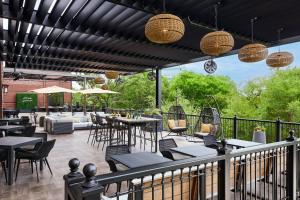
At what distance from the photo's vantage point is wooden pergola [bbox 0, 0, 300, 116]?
183 inches

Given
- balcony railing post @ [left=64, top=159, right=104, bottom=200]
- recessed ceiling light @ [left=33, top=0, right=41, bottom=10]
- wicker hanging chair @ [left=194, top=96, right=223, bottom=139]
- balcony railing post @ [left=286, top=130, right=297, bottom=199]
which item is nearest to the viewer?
balcony railing post @ [left=64, top=159, right=104, bottom=200]

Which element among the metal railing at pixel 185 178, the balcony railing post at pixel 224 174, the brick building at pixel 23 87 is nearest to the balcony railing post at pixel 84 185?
the metal railing at pixel 185 178

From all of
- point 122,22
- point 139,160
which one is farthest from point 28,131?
point 139,160

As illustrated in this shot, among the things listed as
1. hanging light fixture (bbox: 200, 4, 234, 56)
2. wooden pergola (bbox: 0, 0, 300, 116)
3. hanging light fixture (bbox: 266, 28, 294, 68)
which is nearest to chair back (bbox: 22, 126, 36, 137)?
wooden pergola (bbox: 0, 0, 300, 116)

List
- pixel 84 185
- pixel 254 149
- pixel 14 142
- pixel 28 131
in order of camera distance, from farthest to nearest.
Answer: pixel 28 131 < pixel 14 142 < pixel 254 149 < pixel 84 185

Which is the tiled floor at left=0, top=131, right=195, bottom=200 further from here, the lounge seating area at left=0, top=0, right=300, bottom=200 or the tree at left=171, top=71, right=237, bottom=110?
the tree at left=171, top=71, right=237, bottom=110

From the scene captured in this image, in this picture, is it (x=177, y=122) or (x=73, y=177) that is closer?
(x=73, y=177)

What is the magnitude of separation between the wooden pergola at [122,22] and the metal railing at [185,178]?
10.2 ft

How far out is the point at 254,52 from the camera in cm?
475

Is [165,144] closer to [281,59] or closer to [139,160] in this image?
[139,160]

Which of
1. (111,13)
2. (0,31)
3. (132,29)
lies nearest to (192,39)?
(132,29)

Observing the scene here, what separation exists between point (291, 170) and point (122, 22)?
470 centimetres

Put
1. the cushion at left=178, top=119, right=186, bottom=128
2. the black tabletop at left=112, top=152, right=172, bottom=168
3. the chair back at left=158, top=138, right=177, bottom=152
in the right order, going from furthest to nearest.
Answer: the cushion at left=178, top=119, right=186, bottom=128
the chair back at left=158, top=138, right=177, bottom=152
the black tabletop at left=112, top=152, right=172, bottom=168

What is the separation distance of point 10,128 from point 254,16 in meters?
6.24
